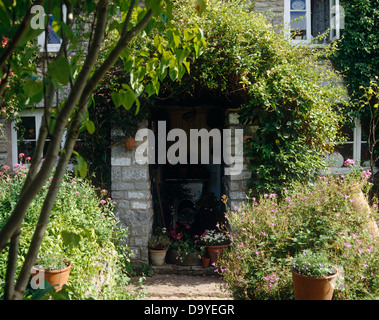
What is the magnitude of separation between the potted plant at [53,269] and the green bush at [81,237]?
9cm

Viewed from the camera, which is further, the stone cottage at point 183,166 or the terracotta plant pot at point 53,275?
the stone cottage at point 183,166

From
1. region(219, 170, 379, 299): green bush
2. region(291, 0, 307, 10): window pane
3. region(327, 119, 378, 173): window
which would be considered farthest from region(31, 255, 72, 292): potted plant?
region(291, 0, 307, 10): window pane

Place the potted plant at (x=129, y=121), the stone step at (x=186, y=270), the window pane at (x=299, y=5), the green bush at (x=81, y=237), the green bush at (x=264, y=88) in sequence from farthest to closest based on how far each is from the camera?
the window pane at (x=299, y=5), the stone step at (x=186, y=270), the potted plant at (x=129, y=121), the green bush at (x=264, y=88), the green bush at (x=81, y=237)

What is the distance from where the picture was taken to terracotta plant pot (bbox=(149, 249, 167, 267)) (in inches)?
200

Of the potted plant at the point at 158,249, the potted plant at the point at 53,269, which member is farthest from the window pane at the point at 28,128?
the potted plant at the point at 53,269

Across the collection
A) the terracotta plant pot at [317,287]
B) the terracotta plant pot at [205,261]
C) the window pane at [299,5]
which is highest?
the window pane at [299,5]

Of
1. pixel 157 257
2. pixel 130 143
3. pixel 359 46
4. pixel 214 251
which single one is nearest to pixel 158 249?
pixel 157 257

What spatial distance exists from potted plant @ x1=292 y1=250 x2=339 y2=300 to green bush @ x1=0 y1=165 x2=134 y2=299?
1801mm

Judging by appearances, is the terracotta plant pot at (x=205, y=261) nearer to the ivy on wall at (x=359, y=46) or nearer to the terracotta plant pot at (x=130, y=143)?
the terracotta plant pot at (x=130, y=143)

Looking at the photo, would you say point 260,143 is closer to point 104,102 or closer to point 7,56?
point 104,102

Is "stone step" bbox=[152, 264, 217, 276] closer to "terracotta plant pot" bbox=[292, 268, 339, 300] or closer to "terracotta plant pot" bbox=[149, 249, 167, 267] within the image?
"terracotta plant pot" bbox=[149, 249, 167, 267]

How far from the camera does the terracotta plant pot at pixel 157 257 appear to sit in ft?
16.7

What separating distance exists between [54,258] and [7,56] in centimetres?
238

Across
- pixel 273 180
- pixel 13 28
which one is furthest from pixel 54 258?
pixel 273 180
